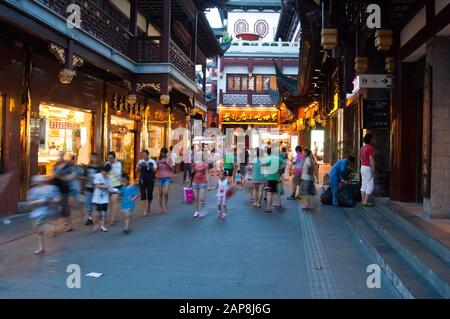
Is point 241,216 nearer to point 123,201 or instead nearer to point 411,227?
point 123,201

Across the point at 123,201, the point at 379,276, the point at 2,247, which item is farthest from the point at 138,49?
the point at 379,276

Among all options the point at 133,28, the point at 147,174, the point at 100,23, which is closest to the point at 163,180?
the point at 147,174

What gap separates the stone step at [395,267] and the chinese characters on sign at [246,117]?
102 ft

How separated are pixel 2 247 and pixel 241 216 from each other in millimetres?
5388

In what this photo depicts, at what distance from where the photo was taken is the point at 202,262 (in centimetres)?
684

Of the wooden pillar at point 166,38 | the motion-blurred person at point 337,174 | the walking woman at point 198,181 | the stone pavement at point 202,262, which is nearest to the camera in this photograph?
the stone pavement at point 202,262

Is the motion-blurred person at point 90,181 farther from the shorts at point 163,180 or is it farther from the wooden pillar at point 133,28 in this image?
the wooden pillar at point 133,28

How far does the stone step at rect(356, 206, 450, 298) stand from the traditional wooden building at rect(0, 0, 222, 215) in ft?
17.5

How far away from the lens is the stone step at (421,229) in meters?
6.05

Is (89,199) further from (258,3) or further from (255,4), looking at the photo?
(255,4)

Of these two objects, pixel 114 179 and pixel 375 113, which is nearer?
pixel 114 179

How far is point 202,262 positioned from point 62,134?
7851 millimetres

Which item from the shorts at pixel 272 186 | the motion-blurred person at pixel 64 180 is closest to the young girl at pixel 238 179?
the shorts at pixel 272 186

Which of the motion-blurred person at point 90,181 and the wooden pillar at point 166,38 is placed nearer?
the motion-blurred person at point 90,181
